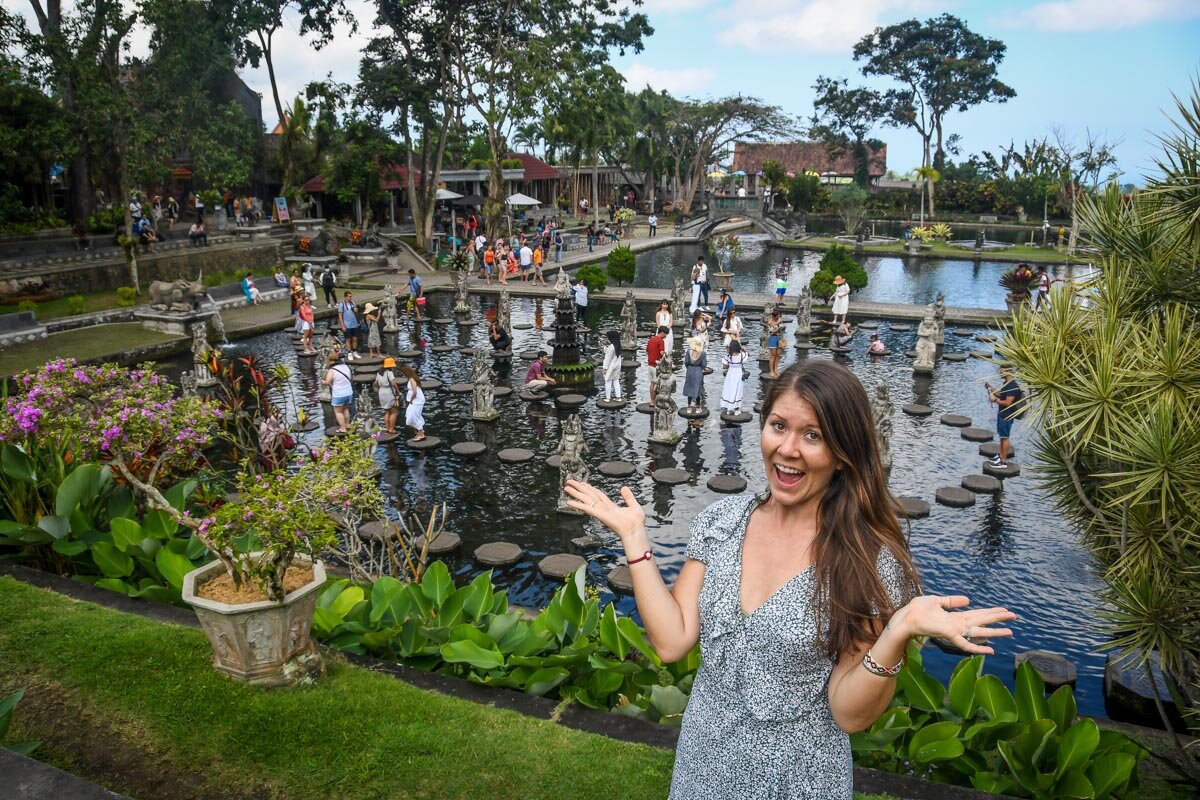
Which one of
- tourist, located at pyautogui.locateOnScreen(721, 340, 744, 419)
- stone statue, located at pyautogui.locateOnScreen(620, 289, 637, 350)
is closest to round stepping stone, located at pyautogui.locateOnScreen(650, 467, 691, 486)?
tourist, located at pyautogui.locateOnScreen(721, 340, 744, 419)

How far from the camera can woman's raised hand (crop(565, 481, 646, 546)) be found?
281 cm

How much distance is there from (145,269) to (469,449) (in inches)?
791

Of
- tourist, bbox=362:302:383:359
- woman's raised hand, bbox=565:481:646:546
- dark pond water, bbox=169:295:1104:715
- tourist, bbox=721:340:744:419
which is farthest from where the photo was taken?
tourist, bbox=362:302:383:359

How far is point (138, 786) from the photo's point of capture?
179 inches

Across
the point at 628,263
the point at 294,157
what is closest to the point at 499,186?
the point at 628,263

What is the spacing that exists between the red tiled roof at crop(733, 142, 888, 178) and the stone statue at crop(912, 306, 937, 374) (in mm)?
59251

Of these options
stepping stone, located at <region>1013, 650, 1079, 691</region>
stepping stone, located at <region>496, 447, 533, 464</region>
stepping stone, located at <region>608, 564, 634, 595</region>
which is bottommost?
stepping stone, located at <region>1013, 650, 1079, 691</region>

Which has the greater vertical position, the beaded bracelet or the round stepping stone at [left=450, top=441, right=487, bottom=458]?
the beaded bracelet

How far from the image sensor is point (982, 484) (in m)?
11.9

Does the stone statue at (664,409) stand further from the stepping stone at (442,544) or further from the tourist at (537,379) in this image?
the stepping stone at (442,544)

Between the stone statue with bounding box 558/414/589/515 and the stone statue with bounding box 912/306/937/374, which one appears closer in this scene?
the stone statue with bounding box 558/414/589/515

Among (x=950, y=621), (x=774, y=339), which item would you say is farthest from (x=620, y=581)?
(x=774, y=339)

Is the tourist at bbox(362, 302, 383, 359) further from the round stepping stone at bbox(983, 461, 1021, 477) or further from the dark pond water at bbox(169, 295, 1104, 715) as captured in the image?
the round stepping stone at bbox(983, 461, 1021, 477)

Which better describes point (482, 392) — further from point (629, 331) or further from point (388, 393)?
point (629, 331)
